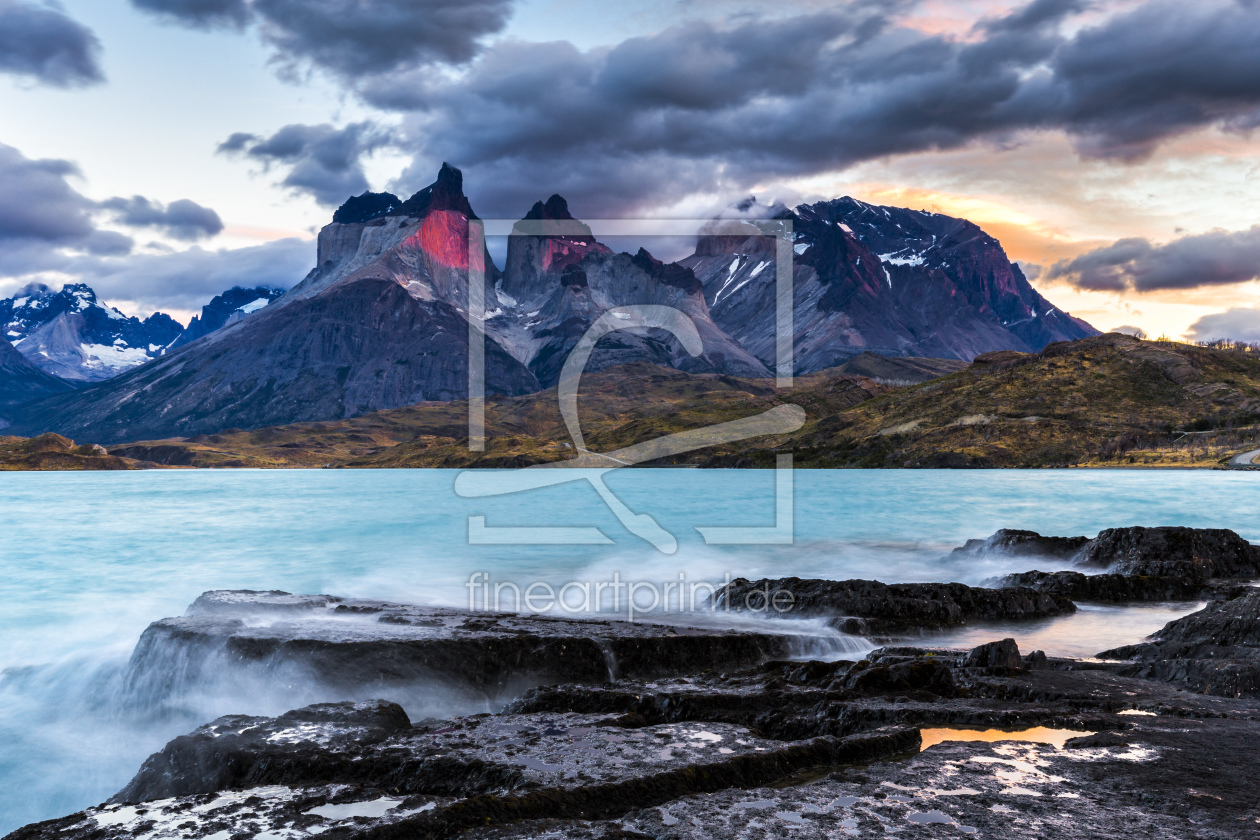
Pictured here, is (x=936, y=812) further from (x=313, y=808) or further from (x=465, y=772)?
(x=313, y=808)

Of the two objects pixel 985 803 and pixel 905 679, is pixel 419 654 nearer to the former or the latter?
pixel 905 679

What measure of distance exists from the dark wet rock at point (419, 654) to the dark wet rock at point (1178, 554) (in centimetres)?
1889

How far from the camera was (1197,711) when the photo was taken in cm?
1225

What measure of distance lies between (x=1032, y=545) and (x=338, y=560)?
1473 inches

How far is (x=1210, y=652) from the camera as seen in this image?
16.5 m

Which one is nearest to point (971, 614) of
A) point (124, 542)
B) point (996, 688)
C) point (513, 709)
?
point (996, 688)

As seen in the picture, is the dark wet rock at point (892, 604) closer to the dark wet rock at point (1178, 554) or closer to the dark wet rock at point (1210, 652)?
the dark wet rock at point (1210, 652)

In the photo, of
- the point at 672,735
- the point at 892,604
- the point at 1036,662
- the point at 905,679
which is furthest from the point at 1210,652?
the point at 672,735

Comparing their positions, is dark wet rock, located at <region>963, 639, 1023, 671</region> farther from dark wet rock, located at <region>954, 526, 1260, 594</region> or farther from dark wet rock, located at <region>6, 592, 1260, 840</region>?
dark wet rock, located at <region>954, 526, 1260, 594</region>

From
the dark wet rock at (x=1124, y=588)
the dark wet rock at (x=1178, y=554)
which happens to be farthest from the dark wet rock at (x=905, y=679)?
the dark wet rock at (x=1178, y=554)

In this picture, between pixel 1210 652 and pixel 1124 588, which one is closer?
pixel 1210 652

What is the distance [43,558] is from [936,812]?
5303 centimetres

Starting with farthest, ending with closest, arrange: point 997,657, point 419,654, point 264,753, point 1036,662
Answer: point 419,654, point 1036,662, point 997,657, point 264,753

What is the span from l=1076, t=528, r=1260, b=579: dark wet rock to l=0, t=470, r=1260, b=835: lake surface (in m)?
3.81
